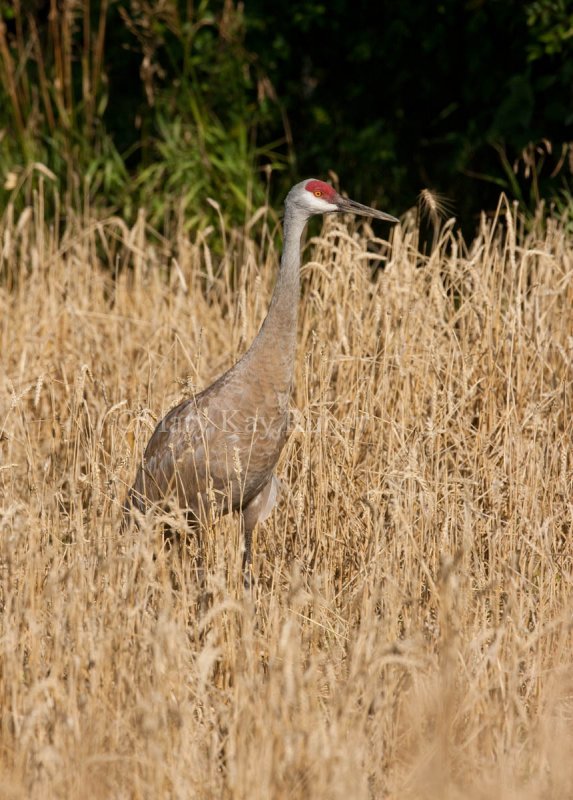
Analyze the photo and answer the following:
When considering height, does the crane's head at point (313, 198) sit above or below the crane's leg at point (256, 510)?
above

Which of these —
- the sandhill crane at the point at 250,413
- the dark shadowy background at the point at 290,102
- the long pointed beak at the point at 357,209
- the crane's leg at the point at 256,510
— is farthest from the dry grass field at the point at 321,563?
the dark shadowy background at the point at 290,102

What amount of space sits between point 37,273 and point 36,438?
45.4 inches

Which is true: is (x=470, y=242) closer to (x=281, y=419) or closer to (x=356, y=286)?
(x=356, y=286)

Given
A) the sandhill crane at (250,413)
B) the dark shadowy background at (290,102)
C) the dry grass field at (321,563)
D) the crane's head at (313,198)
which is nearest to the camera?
the dry grass field at (321,563)

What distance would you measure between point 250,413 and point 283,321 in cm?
33

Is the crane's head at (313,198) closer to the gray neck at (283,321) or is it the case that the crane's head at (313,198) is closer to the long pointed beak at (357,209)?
the long pointed beak at (357,209)

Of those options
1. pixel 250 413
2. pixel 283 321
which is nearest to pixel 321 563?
pixel 250 413

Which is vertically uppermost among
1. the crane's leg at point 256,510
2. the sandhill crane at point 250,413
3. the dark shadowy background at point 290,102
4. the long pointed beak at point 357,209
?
the dark shadowy background at point 290,102

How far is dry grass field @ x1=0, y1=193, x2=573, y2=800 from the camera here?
2889 mm

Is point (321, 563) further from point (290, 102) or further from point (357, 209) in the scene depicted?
point (290, 102)

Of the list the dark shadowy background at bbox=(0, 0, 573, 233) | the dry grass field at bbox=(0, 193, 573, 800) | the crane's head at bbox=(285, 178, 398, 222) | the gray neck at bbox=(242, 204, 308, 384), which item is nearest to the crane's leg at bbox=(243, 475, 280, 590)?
the dry grass field at bbox=(0, 193, 573, 800)

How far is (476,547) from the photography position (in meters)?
4.18

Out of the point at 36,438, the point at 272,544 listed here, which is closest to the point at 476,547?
the point at 272,544

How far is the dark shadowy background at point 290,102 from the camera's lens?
705 centimetres
